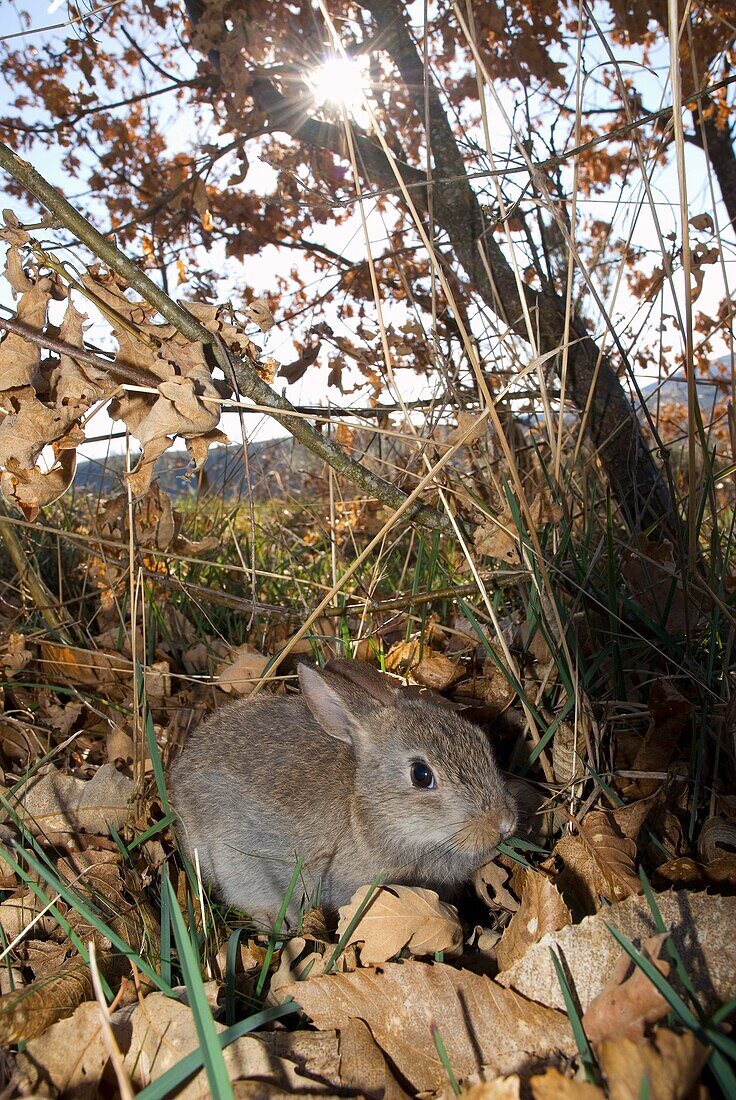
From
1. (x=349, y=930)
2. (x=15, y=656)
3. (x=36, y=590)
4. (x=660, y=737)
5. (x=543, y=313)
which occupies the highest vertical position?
(x=543, y=313)

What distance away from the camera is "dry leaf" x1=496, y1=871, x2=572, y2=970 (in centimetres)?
→ 220

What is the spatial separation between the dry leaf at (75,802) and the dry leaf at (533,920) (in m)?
1.65

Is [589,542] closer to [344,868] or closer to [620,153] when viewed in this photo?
[344,868]

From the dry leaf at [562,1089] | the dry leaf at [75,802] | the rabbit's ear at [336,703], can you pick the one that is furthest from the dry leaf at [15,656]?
the dry leaf at [562,1089]

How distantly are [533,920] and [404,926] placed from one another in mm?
395

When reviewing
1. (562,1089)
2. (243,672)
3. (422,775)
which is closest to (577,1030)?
(562,1089)

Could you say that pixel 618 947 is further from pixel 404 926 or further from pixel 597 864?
pixel 404 926

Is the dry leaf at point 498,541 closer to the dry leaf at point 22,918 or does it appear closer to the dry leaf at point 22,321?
the dry leaf at point 22,321

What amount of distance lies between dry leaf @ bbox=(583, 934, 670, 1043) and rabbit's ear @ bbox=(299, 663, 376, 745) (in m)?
1.48

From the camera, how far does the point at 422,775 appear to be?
296cm

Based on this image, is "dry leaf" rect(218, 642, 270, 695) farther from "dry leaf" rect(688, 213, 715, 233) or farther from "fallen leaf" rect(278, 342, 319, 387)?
"dry leaf" rect(688, 213, 715, 233)

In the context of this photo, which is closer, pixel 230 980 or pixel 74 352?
pixel 230 980

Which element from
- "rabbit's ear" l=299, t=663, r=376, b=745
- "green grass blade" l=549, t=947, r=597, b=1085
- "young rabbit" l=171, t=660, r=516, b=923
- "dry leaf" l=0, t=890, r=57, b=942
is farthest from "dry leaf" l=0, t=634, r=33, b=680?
"green grass blade" l=549, t=947, r=597, b=1085

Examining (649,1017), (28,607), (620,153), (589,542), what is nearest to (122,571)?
(28,607)
